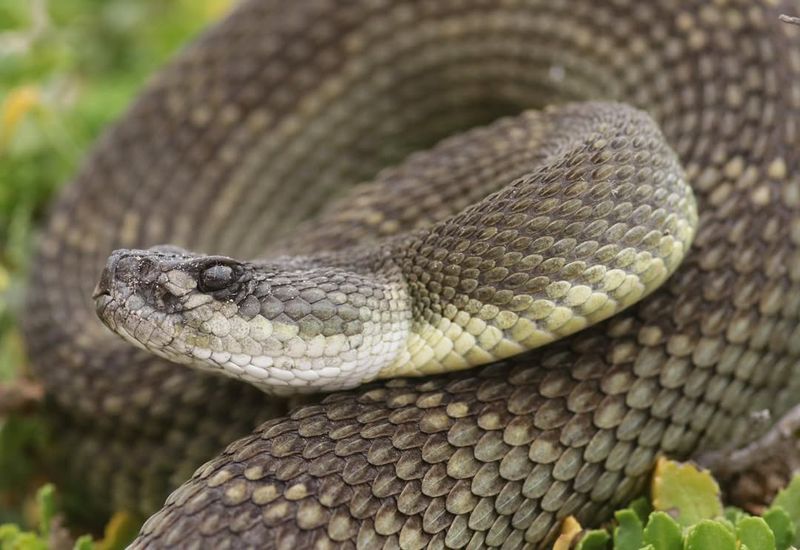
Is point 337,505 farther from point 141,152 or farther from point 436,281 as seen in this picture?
point 141,152

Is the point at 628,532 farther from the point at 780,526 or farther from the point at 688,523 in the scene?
the point at 780,526

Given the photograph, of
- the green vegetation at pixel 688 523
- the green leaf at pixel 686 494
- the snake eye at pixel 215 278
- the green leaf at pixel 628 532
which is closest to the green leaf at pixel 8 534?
the snake eye at pixel 215 278

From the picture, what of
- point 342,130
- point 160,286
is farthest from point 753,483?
point 342,130

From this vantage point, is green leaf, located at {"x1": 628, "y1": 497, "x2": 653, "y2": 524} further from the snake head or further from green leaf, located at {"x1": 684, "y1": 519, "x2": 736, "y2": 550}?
the snake head

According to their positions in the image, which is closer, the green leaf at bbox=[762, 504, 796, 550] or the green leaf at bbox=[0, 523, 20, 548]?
the green leaf at bbox=[762, 504, 796, 550]

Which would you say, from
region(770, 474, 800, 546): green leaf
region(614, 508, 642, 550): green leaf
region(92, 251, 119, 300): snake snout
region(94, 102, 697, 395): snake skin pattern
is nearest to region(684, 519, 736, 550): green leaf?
region(614, 508, 642, 550): green leaf
